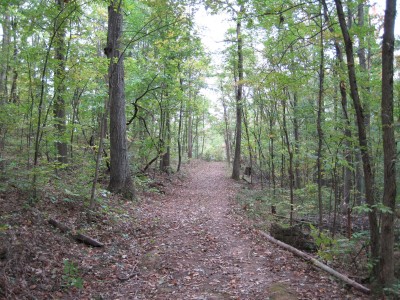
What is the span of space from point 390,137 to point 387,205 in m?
1.05

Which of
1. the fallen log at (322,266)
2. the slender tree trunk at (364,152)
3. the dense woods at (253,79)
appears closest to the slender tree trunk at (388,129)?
the dense woods at (253,79)

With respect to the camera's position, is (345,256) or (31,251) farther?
(345,256)

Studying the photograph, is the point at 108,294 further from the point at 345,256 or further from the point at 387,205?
the point at 345,256

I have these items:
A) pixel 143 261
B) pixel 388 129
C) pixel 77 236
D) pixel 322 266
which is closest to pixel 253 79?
pixel 388 129

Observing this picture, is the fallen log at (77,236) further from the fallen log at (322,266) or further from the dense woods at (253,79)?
the fallen log at (322,266)

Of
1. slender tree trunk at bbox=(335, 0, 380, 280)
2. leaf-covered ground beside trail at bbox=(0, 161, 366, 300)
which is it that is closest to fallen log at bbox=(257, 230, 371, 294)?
leaf-covered ground beside trail at bbox=(0, 161, 366, 300)

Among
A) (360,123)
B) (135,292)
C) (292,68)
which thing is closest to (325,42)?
(292,68)

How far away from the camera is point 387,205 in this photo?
4.46 metres

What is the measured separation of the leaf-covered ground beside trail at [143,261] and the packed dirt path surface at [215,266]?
0.06ft

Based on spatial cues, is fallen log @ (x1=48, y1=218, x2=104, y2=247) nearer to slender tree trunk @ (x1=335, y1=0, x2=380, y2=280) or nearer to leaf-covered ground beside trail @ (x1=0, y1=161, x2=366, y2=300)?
leaf-covered ground beside trail @ (x1=0, y1=161, x2=366, y2=300)

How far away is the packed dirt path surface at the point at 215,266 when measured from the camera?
4949mm

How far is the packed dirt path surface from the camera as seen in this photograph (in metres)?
4.95

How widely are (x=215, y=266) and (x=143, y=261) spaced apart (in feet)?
5.03

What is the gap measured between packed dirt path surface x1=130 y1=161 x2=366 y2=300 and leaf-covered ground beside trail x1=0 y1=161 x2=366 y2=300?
0.06ft
